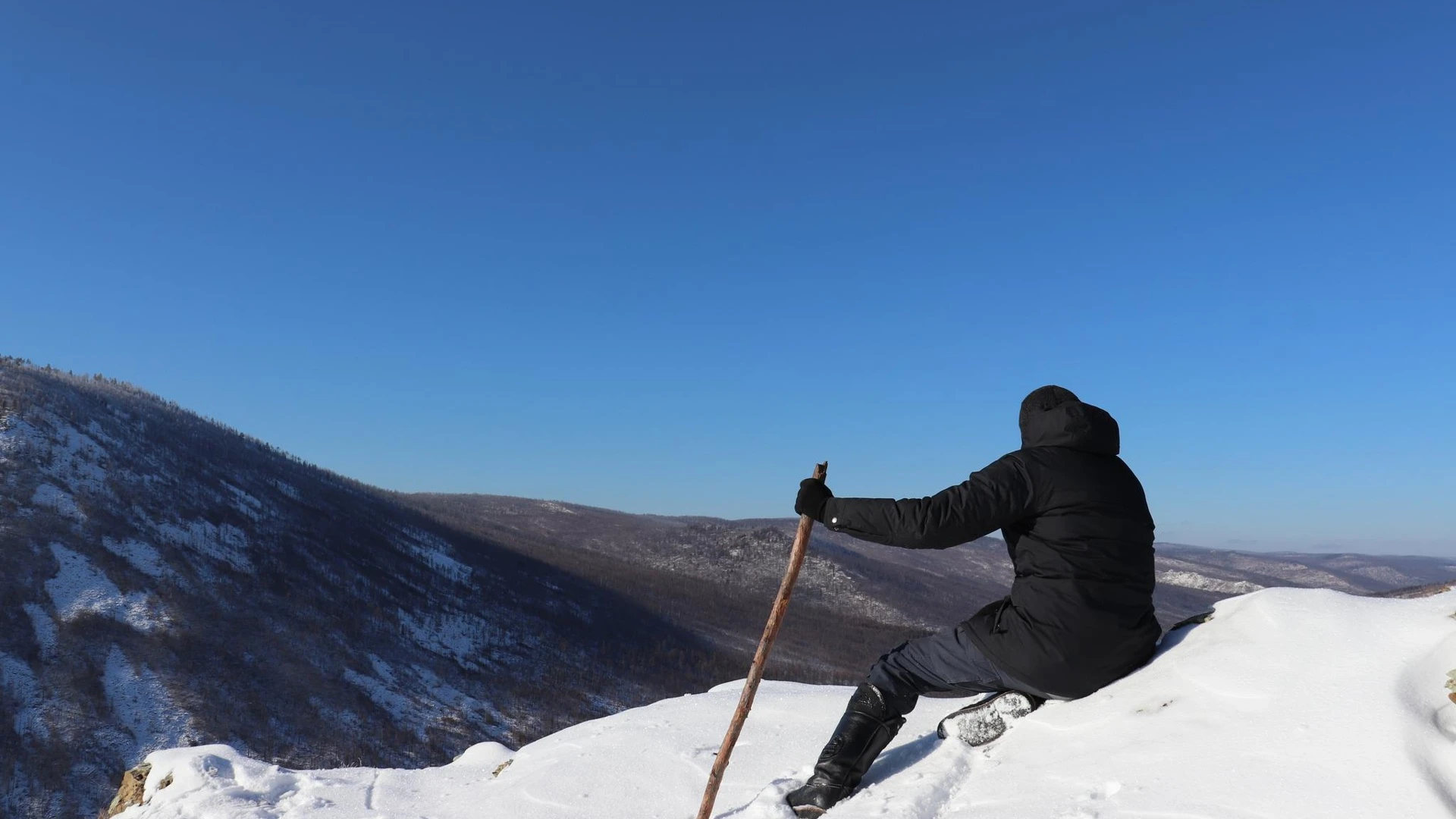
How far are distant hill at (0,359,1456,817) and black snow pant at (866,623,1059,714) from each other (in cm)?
3282

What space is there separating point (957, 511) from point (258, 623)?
51.4m

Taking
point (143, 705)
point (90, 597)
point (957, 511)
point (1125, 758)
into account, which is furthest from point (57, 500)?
point (1125, 758)

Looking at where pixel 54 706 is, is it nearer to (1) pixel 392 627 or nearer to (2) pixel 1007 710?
(1) pixel 392 627

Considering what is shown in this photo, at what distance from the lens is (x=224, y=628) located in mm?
42594

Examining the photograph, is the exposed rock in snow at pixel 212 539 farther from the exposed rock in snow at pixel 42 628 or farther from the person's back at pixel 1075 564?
the person's back at pixel 1075 564

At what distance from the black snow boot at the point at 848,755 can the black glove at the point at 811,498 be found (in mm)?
1413

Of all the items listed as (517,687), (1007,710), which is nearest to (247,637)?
(517,687)

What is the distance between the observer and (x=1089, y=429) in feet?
17.7

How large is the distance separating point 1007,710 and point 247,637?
4894 cm

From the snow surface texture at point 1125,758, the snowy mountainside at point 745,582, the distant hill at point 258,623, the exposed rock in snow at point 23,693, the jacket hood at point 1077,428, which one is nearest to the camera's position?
the snow surface texture at point 1125,758

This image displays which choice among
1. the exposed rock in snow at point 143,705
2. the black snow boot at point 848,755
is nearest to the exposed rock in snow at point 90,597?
the exposed rock in snow at point 143,705

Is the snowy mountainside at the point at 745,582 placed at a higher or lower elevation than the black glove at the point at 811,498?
lower

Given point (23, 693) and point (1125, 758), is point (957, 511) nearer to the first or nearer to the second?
point (1125, 758)

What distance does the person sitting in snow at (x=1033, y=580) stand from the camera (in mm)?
5242
